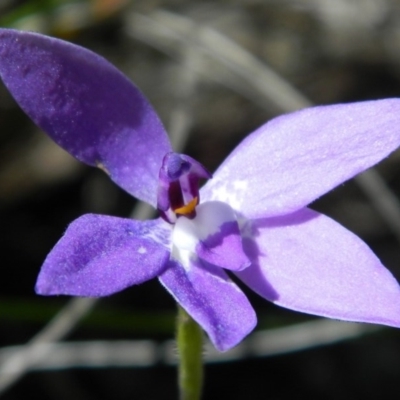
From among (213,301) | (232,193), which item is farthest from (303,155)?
(213,301)

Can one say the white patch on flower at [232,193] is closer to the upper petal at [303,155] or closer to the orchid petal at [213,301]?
the upper petal at [303,155]

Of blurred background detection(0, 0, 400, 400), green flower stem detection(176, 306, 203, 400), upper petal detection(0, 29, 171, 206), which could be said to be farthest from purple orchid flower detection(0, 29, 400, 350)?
blurred background detection(0, 0, 400, 400)

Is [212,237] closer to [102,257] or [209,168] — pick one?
[102,257]

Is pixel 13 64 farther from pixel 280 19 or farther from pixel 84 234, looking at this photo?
pixel 280 19

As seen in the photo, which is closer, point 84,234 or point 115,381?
point 84,234

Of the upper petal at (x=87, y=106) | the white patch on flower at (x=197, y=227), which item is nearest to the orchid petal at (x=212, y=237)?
the white patch on flower at (x=197, y=227)

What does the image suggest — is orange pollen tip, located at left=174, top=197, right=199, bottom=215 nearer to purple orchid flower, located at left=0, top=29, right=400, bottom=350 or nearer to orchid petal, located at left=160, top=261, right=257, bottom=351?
purple orchid flower, located at left=0, top=29, right=400, bottom=350

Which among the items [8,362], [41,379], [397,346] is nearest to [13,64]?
[8,362]
